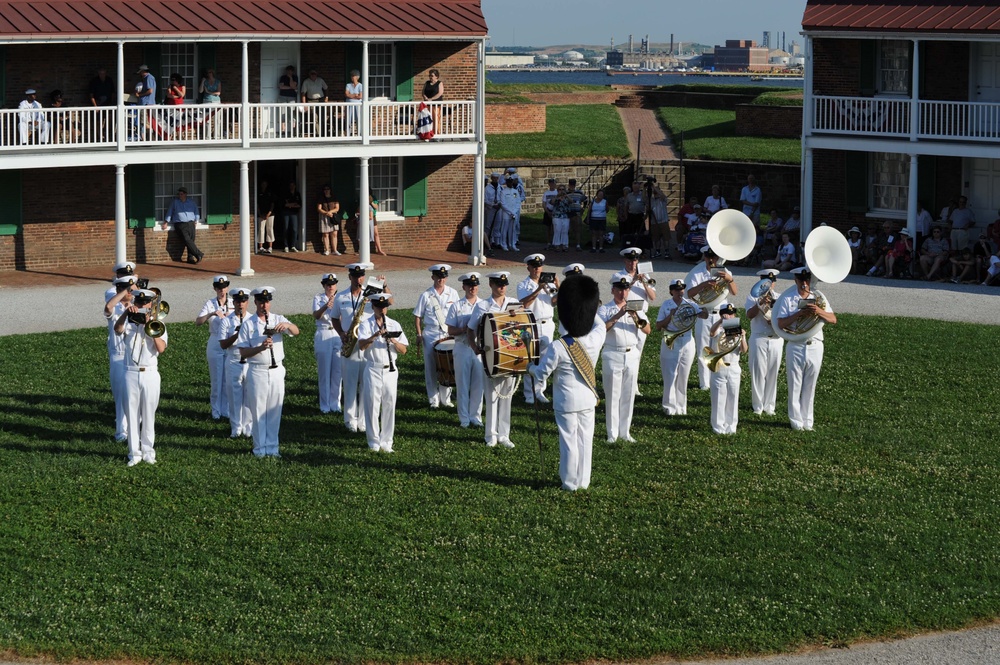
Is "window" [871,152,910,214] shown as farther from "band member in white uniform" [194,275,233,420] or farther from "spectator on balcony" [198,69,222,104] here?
"band member in white uniform" [194,275,233,420]

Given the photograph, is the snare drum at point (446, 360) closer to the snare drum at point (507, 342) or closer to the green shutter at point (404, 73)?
the snare drum at point (507, 342)

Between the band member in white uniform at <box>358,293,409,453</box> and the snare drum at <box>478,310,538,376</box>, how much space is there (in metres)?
0.97

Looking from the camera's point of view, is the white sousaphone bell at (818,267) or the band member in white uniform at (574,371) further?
the white sousaphone bell at (818,267)

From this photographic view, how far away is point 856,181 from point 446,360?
17.1 m

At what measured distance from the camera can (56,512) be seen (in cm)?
1506

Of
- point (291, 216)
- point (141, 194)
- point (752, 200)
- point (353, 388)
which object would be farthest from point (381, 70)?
point (353, 388)

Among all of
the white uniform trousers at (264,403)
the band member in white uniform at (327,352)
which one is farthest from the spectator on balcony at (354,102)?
the white uniform trousers at (264,403)

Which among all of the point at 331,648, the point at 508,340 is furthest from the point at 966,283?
the point at 331,648

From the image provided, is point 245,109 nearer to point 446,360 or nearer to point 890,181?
point 446,360

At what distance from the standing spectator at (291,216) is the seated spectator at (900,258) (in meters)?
11.6

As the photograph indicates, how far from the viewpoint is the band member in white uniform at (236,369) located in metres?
17.4

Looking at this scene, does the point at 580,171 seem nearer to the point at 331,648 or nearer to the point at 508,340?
the point at 508,340

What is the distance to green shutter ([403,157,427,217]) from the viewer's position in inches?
1329

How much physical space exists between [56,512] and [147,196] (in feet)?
55.1
